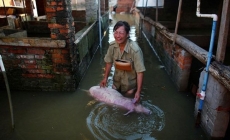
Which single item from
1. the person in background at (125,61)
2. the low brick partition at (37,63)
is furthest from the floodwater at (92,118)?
the person in background at (125,61)

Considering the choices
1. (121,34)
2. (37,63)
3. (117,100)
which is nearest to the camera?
(121,34)

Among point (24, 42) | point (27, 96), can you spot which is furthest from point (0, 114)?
point (24, 42)

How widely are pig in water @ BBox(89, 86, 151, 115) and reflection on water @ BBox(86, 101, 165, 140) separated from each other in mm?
114


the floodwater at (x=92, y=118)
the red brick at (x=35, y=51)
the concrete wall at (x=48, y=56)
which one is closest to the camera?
the floodwater at (x=92, y=118)

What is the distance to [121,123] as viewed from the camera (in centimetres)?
314

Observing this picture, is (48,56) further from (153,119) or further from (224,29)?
(224,29)

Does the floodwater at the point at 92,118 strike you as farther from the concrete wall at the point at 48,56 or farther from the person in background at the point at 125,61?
the person in background at the point at 125,61

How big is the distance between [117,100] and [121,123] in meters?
0.42

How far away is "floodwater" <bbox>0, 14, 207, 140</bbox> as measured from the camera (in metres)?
2.89

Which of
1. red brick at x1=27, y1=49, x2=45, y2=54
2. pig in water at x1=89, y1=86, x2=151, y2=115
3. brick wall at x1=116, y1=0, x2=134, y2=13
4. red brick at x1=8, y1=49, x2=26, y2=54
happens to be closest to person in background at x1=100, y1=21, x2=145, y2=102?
pig in water at x1=89, y1=86, x2=151, y2=115

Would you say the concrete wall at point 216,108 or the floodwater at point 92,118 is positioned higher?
the concrete wall at point 216,108

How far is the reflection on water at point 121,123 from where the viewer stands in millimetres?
2891

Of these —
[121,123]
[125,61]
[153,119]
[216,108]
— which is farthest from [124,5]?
[216,108]

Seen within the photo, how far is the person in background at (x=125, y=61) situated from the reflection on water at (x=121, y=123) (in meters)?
0.40
